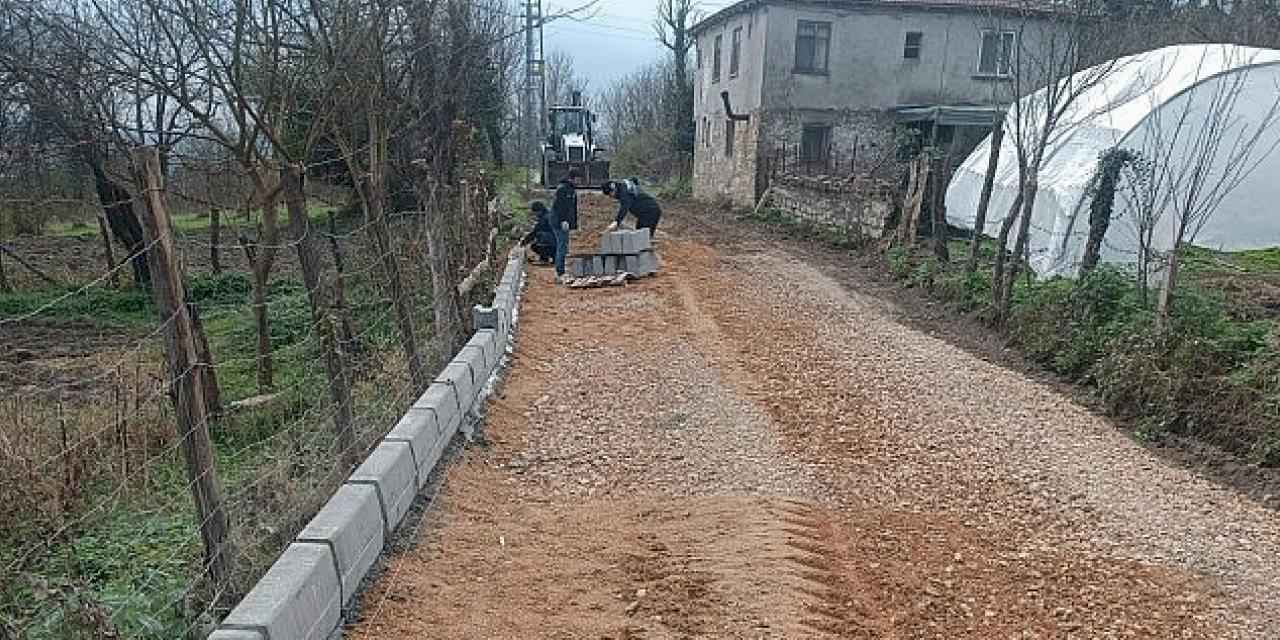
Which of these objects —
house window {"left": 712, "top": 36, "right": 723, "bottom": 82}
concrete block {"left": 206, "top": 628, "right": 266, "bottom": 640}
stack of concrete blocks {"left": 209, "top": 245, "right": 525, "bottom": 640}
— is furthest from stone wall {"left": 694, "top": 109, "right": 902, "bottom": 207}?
concrete block {"left": 206, "top": 628, "right": 266, "bottom": 640}

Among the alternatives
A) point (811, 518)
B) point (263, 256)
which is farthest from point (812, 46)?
point (811, 518)

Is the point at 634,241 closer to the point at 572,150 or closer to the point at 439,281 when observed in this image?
the point at 439,281

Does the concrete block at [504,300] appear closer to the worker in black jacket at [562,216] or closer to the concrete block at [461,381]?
the concrete block at [461,381]

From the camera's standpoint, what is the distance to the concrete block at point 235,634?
2941 mm

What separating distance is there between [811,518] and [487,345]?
10.5 feet

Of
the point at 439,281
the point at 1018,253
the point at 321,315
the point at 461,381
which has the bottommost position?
the point at 461,381

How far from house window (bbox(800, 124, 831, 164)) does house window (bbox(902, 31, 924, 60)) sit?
119 inches

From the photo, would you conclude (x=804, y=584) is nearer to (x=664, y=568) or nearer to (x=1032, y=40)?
(x=664, y=568)

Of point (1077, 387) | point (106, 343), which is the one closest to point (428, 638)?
point (1077, 387)

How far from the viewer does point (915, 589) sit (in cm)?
454

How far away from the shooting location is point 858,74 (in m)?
26.1

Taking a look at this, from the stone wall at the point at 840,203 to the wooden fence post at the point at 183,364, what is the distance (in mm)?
13988

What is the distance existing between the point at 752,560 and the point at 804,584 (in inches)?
12.0

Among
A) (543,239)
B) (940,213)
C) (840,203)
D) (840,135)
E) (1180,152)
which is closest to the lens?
(1180,152)
